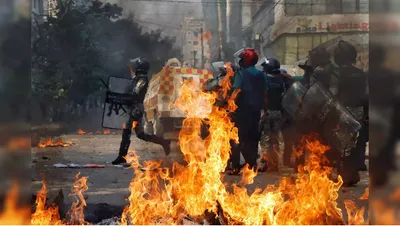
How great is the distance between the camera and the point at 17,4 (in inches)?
197

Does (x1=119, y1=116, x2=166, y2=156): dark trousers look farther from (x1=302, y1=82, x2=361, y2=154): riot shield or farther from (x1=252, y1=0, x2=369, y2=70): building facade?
(x1=302, y1=82, x2=361, y2=154): riot shield

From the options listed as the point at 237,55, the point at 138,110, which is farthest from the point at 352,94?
the point at 138,110

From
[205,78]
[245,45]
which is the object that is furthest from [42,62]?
[245,45]

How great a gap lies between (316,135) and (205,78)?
5.25ft

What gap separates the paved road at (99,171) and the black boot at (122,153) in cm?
6

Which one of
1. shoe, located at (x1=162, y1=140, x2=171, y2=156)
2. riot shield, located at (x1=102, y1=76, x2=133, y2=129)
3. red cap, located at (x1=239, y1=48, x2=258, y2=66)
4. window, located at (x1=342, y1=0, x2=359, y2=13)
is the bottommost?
shoe, located at (x1=162, y1=140, x2=171, y2=156)

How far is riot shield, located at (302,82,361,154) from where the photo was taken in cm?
605

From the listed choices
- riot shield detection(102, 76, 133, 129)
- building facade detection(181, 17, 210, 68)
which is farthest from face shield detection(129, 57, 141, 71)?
building facade detection(181, 17, 210, 68)

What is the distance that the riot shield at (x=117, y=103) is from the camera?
605 cm

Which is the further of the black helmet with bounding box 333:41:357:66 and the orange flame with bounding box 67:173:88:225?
the black helmet with bounding box 333:41:357:66

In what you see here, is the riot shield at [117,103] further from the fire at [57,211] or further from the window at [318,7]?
the window at [318,7]

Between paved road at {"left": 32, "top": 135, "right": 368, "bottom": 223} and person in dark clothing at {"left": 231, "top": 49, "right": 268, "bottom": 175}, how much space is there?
0.32 meters

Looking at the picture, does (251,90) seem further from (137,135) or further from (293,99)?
(137,135)

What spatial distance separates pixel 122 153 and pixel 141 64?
1159 millimetres
